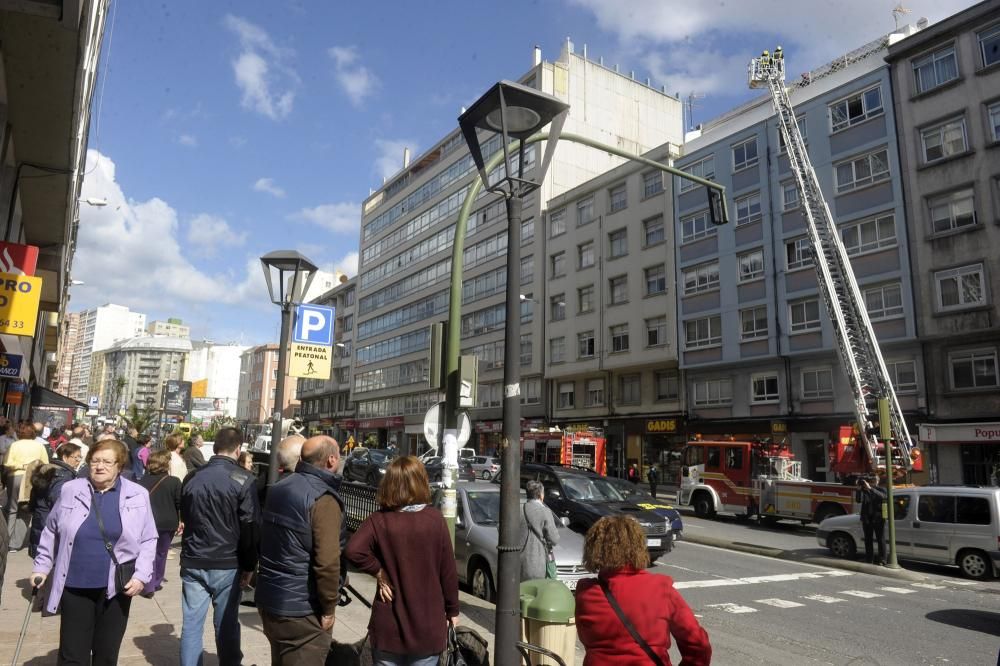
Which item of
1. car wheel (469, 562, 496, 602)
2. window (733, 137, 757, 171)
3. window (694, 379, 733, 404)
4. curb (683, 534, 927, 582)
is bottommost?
curb (683, 534, 927, 582)

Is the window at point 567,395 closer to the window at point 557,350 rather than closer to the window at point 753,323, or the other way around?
the window at point 557,350

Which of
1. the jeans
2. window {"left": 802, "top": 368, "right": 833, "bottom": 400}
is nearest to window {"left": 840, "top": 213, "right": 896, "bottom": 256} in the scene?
window {"left": 802, "top": 368, "right": 833, "bottom": 400}

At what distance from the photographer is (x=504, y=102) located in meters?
5.10

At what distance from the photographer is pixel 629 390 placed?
40.2 m

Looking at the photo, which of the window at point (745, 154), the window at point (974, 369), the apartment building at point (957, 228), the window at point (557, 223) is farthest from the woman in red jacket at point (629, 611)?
the window at point (557, 223)

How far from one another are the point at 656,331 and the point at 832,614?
95.5 feet

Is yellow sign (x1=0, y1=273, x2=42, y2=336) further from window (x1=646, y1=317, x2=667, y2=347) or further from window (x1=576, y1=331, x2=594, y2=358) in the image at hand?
window (x1=576, y1=331, x2=594, y2=358)

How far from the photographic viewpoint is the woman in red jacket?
9.92 feet

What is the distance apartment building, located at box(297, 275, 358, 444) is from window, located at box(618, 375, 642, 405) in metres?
38.8

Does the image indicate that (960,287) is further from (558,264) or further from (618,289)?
(558,264)

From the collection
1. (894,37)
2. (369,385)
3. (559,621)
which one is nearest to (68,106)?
(559,621)

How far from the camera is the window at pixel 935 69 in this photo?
2722 cm

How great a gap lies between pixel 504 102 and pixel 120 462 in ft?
11.6

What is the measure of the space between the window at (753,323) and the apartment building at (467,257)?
14.4 meters
